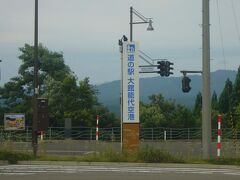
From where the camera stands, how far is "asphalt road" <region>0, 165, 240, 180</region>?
14808 mm

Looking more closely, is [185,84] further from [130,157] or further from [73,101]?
[73,101]

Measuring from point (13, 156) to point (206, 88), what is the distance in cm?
721

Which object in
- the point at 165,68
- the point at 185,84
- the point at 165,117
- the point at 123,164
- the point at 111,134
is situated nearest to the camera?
the point at 123,164

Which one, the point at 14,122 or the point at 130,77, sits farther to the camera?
the point at 14,122

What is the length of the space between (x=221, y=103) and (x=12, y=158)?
147 feet

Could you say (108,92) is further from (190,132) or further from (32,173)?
(32,173)

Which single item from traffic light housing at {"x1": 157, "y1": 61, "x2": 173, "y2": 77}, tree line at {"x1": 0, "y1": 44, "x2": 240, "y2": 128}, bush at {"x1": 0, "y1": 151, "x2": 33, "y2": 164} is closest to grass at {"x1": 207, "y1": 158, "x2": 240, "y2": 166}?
bush at {"x1": 0, "y1": 151, "x2": 33, "y2": 164}

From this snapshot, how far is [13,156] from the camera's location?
19.8m

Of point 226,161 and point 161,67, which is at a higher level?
point 161,67

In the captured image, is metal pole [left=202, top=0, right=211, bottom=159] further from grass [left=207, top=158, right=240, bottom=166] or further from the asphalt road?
the asphalt road

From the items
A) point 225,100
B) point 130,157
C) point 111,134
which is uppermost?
point 225,100

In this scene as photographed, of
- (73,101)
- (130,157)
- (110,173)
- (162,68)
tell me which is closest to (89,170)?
(110,173)

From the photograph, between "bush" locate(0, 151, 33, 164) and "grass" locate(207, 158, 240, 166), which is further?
"grass" locate(207, 158, 240, 166)

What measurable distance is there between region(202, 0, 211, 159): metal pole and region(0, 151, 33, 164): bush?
6.22m
